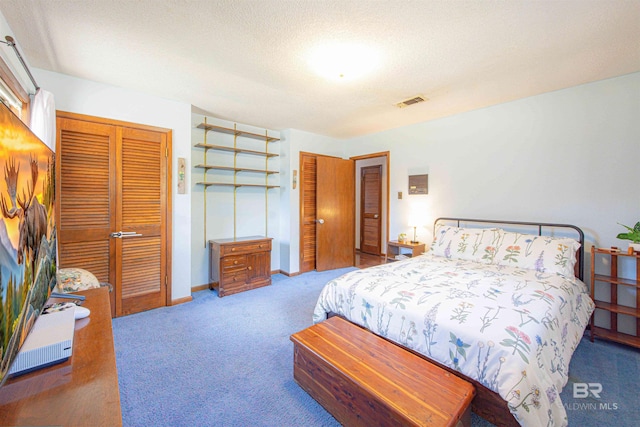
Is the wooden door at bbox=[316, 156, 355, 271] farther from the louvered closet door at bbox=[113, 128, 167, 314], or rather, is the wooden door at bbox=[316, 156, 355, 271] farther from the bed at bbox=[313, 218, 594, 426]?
the louvered closet door at bbox=[113, 128, 167, 314]

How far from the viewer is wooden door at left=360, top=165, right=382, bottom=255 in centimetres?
626

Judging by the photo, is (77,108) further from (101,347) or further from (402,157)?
(402,157)

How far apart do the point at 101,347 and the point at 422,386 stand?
157 centimetres

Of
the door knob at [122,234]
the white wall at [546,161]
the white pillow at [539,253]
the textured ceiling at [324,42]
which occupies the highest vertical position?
the textured ceiling at [324,42]

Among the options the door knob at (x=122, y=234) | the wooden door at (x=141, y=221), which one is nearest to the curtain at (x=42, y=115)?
→ the wooden door at (x=141, y=221)

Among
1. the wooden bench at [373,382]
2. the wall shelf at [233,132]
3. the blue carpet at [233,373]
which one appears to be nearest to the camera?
the wooden bench at [373,382]

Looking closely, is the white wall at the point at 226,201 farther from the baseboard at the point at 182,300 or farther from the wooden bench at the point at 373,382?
the wooden bench at the point at 373,382

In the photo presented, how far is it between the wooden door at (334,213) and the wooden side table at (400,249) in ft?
3.75

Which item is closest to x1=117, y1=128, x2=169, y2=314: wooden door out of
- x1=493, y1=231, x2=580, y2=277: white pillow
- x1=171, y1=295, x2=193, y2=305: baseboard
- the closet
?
the closet

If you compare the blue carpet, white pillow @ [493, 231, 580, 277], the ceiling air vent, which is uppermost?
the ceiling air vent

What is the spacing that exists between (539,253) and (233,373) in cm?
300

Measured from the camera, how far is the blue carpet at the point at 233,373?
5.36 feet

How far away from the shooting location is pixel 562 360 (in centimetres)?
163

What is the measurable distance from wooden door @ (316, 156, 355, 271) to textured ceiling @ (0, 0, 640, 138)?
1852mm
